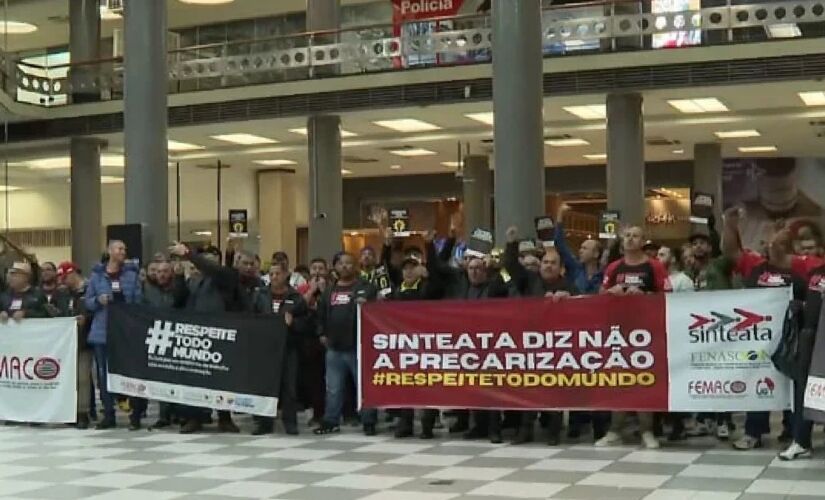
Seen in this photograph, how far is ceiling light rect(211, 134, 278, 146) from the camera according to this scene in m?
22.8

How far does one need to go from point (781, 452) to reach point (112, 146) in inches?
711

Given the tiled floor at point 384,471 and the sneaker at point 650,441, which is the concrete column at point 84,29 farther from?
the sneaker at point 650,441

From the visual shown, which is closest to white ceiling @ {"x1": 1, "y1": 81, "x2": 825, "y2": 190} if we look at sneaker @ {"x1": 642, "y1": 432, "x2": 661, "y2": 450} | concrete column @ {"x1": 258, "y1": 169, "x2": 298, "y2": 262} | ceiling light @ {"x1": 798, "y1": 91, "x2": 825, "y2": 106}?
ceiling light @ {"x1": 798, "y1": 91, "x2": 825, "y2": 106}

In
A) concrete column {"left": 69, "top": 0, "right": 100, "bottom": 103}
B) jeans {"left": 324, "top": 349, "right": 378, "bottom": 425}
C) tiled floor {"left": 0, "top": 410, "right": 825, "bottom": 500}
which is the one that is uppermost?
concrete column {"left": 69, "top": 0, "right": 100, "bottom": 103}

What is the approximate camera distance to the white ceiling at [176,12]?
2653 centimetres

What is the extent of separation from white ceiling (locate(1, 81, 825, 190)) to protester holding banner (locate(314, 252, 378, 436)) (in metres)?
9.03

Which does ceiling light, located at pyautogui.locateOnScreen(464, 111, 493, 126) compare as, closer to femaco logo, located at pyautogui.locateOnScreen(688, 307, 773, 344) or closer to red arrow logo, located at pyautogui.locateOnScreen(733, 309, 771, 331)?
femaco logo, located at pyautogui.locateOnScreen(688, 307, 773, 344)

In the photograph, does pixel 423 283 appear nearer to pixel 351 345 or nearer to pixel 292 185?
pixel 351 345

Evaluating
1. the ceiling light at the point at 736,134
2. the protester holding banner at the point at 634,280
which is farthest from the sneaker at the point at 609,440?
the ceiling light at the point at 736,134

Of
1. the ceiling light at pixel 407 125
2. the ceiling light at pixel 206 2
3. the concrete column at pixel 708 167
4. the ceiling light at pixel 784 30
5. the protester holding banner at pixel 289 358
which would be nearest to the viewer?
the protester holding banner at pixel 289 358

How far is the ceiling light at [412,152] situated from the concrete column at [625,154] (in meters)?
6.79

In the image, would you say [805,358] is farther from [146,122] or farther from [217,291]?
[146,122]

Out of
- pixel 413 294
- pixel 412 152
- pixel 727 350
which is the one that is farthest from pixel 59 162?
pixel 727 350

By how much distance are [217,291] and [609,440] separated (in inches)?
160
